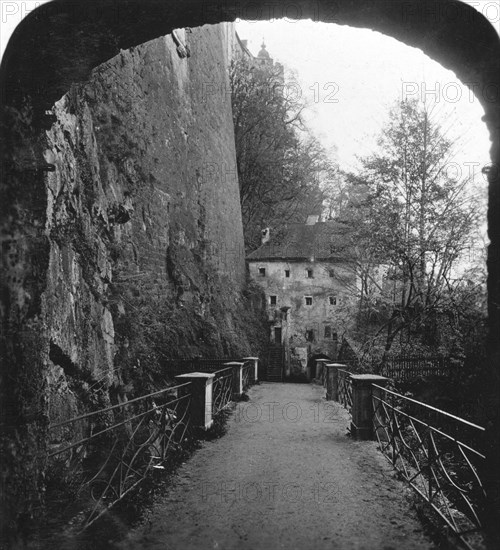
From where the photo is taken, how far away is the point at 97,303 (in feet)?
25.3

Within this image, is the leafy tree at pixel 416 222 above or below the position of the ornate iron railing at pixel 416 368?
above

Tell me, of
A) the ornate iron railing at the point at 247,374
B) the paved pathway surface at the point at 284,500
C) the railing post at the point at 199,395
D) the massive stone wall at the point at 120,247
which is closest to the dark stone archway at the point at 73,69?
the massive stone wall at the point at 120,247

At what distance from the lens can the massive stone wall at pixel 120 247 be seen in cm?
344

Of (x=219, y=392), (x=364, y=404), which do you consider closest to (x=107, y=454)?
(x=219, y=392)

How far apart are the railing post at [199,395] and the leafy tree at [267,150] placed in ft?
81.1

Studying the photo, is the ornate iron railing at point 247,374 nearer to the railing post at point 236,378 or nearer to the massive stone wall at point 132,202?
the massive stone wall at point 132,202

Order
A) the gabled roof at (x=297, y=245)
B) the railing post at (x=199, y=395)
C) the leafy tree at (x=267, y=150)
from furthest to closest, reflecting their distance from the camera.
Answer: the gabled roof at (x=297, y=245), the leafy tree at (x=267, y=150), the railing post at (x=199, y=395)

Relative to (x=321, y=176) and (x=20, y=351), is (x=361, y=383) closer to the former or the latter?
(x=20, y=351)

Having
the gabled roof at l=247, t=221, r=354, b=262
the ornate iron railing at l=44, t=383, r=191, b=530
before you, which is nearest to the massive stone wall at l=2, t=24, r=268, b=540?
the ornate iron railing at l=44, t=383, r=191, b=530

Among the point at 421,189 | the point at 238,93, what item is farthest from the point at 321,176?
the point at 421,189

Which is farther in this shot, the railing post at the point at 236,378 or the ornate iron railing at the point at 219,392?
the railing post at the point at 236,378

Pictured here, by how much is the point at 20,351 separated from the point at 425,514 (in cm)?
380

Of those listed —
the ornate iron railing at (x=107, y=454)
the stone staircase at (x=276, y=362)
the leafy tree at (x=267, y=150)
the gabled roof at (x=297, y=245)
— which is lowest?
the stone staircase at (x=276, y=362)

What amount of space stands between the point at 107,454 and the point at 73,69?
5.33 m
